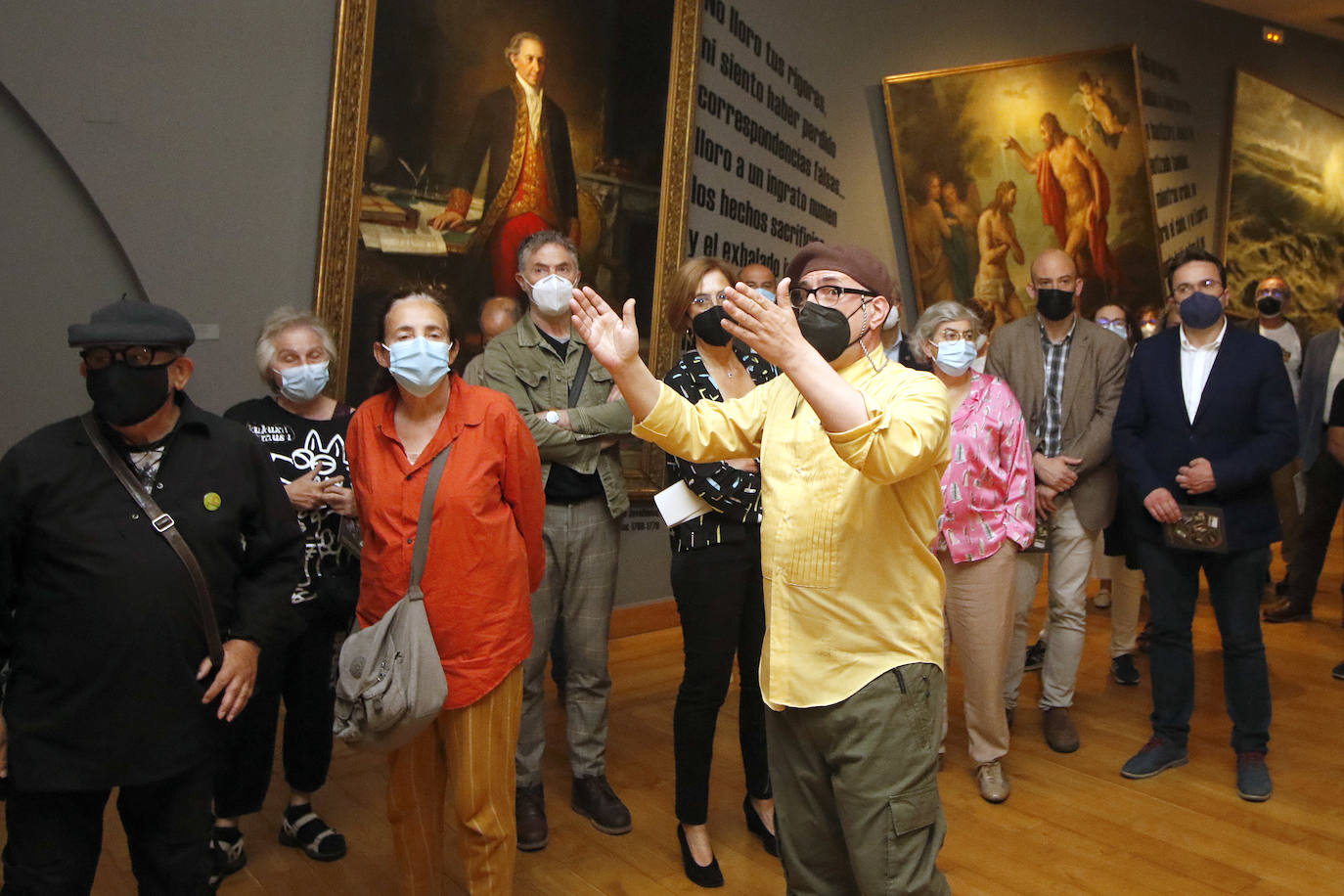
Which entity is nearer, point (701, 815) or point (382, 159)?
point (701, 815)

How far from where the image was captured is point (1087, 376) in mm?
4590

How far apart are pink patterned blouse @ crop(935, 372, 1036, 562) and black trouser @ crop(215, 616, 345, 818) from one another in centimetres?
222

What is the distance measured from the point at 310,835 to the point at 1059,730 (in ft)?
9.81

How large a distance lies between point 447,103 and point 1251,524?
376 cm

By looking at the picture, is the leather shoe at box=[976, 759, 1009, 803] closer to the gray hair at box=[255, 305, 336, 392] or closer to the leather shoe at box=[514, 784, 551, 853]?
the leather shoe at box=[514, 784, 551, 853]

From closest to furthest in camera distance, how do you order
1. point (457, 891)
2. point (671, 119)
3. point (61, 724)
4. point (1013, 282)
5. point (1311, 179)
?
1. point (61, 724)
2. point (457, 891)
3. point (671, 119)
4. point (1013, 282)
5. point (1311, 179)

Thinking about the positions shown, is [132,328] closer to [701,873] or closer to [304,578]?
[304,578]

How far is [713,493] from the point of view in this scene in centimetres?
324

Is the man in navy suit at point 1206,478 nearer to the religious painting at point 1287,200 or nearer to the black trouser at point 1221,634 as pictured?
the black trouser at point 1221,634

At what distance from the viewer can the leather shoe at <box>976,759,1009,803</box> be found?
3.95 meters

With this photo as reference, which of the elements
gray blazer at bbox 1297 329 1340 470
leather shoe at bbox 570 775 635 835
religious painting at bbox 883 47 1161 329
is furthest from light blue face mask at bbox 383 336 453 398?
religious painting at bbox 883 47 1161 329

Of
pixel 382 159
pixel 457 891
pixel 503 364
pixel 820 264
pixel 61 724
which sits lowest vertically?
pixel 457 891

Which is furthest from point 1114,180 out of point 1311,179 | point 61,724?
point 61,724

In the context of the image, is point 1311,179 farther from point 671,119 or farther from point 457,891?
point 457,891
